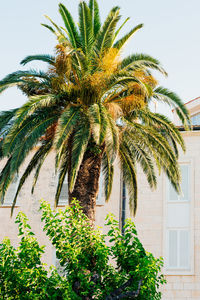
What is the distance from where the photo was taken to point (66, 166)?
847 inches

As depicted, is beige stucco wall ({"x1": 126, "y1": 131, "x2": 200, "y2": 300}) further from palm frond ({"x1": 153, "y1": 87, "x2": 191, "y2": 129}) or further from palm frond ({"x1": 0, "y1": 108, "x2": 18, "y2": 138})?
palm frond ({"x1": 0, "y1": 108, "x2": 18, "y2": 138})

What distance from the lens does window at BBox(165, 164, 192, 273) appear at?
2720 centimetres

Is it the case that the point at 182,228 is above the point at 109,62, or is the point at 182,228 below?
below

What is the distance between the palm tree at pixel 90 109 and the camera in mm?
18797

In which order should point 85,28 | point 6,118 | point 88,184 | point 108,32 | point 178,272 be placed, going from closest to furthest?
point 88,184, point 85,28, point 6,118, point 108,32, point 178,272

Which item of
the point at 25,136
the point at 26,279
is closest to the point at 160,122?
the point at 25,136

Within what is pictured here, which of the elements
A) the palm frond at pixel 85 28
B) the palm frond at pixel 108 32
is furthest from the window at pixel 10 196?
the palm frond at pixel 85 28

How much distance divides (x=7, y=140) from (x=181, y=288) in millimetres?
11764

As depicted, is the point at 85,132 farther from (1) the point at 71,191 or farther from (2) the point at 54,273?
(2) the point at 54,273

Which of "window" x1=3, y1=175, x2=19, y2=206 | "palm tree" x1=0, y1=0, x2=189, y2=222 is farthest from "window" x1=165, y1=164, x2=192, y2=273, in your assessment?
"window" x1=3, y1=175, x2=19, y2=206

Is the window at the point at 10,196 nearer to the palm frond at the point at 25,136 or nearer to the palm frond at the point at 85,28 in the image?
the palm frond at the point at 25,136

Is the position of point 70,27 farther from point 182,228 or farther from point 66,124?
point 182,228

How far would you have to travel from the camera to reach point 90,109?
18.6m

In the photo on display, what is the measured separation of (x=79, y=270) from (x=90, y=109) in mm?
4916
